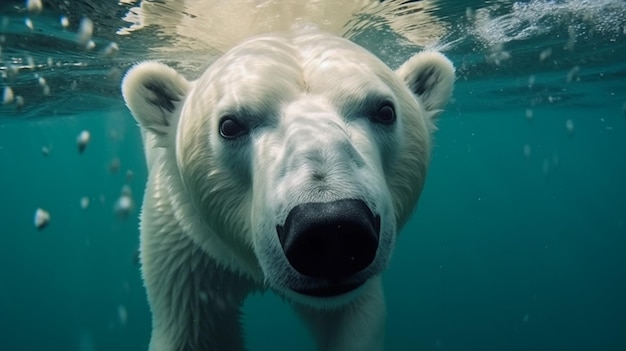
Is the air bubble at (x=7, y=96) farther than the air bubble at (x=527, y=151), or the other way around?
the air bubble at (x=527, y=151)

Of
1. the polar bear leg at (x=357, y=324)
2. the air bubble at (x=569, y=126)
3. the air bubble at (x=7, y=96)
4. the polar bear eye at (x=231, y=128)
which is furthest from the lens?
the air bubble at (x=569, y=126)

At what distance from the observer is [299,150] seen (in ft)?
7.22

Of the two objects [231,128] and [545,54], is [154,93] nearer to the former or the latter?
[231,128]

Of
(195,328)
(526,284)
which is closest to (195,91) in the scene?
(195,328)

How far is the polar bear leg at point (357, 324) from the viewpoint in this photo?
3.83 metres

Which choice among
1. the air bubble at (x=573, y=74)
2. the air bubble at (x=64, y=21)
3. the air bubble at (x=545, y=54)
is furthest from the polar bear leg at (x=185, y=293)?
the air bubble at (x=573, y=74)

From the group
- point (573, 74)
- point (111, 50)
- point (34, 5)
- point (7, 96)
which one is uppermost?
point (34, 5)

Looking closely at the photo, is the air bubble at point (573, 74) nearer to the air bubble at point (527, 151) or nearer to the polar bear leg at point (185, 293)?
the polar bear leg at point (185, 293)

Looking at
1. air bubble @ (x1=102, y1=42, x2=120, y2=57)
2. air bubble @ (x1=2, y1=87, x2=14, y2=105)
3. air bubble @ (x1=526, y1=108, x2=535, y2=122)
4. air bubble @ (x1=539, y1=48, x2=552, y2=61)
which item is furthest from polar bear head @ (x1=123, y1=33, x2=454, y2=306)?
air bubble @ (x1=526, y1=108, x2=535, y2=122)

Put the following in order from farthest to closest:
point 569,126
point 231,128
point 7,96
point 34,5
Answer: point 569,126
point 7,96
point 34,5
point 231,128

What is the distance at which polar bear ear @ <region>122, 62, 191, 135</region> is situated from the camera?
3.30m

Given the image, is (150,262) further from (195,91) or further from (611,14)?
(611,14)

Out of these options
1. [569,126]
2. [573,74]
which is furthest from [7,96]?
[569,126]

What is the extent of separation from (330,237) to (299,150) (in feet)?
1.63
